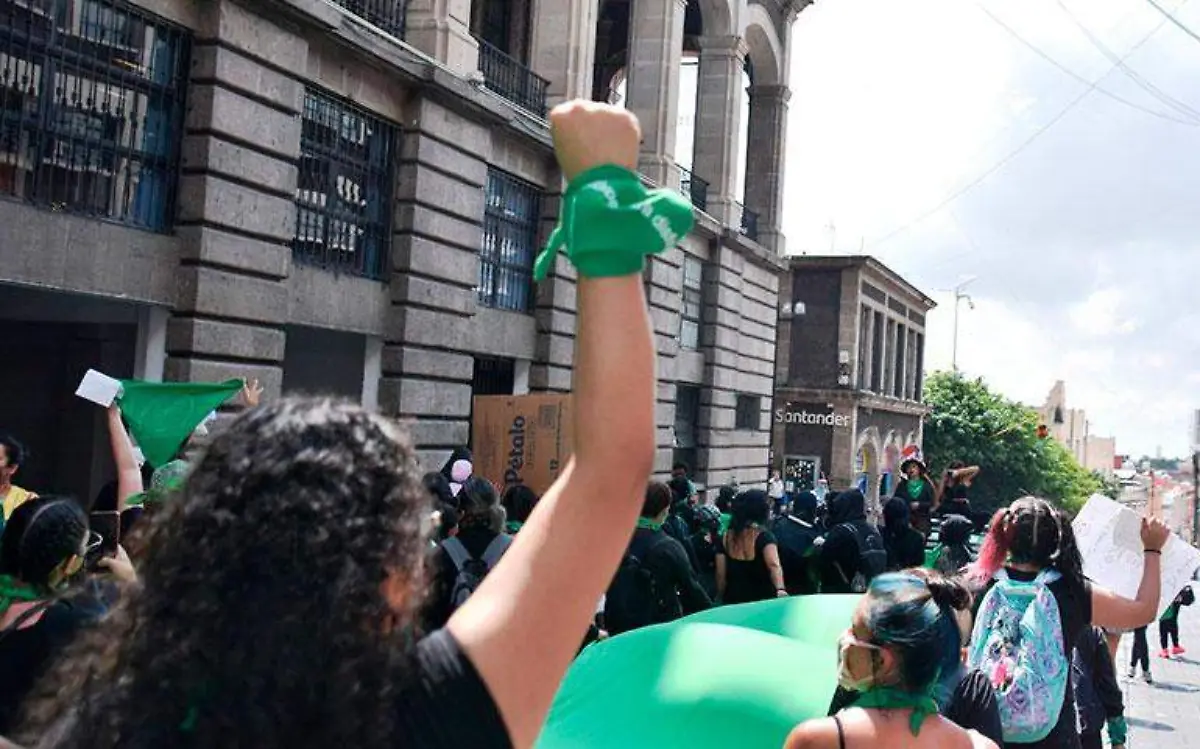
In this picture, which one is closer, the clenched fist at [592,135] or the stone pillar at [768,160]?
the clenched fist at [592,135]

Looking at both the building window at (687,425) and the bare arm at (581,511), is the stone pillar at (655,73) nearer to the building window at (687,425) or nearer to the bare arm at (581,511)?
the building window at (687,425)

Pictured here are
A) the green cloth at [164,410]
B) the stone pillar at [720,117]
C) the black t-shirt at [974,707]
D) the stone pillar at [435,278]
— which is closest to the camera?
the black t-shirt at [974,707]

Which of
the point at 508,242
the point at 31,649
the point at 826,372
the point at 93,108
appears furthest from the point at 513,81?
the point at 826,372

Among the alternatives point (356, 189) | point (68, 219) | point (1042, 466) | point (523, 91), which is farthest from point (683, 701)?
point (1042, 466)

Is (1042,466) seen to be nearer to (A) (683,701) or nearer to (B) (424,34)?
(B) (424,34)

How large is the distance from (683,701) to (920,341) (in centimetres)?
5239

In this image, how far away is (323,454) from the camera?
142 centimetres

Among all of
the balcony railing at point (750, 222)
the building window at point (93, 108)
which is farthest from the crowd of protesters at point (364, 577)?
the balcony railing at point (750, 222)

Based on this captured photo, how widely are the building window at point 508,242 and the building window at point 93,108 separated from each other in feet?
18.3

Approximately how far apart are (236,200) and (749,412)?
18638mm

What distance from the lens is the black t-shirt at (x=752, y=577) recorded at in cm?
749

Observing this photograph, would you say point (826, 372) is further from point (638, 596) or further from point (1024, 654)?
point (1024, 654)

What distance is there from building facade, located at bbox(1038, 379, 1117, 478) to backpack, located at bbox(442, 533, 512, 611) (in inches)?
3310

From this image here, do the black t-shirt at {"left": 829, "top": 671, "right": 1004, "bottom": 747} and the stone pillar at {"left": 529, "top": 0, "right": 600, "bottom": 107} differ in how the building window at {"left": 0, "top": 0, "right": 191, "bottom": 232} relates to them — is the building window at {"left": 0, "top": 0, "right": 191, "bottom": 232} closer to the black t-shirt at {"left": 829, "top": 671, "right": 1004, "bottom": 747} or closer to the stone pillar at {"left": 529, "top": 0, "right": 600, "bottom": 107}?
the stone pillar at {"left": 529, "top": 0, "right": 600, "bottom": 107}
